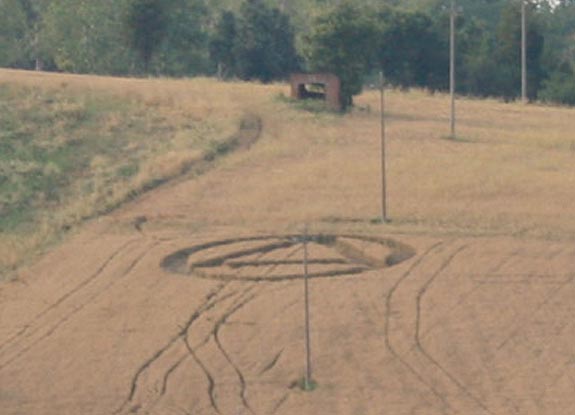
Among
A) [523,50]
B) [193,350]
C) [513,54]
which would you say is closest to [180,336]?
[193,350]

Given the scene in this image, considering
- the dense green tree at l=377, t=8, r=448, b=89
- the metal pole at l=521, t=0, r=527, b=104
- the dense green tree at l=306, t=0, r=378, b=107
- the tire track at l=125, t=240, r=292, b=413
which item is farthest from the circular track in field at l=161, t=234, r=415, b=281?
the dense green tree at l=377, t=8, r=448, b=89

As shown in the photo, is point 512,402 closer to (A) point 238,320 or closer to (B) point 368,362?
(B) point 368,362

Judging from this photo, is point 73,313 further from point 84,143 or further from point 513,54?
point 513,54

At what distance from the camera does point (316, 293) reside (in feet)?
88.0

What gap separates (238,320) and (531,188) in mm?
10680

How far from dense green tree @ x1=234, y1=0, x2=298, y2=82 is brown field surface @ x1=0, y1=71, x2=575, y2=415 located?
2755cm

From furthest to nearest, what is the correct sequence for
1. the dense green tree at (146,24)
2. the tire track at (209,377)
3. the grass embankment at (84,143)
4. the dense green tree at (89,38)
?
the dense green tree at (89,38), the dense green tree at (146,24), the grass embankment at (84,143), the tire track at (209,377)

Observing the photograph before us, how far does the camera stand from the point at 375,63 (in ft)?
210

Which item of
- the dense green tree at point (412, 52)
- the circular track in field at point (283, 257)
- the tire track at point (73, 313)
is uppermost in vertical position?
the dense green tree at point (412, 52)

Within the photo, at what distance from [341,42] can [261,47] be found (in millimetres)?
19518

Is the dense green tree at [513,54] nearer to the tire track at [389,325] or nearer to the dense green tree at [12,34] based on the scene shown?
the dense green tree at [12,34]

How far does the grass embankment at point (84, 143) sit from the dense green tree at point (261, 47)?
56.9 feet

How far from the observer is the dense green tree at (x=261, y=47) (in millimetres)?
66188

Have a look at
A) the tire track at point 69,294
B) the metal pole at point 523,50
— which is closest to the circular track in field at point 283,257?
the tire track at point 69,294
